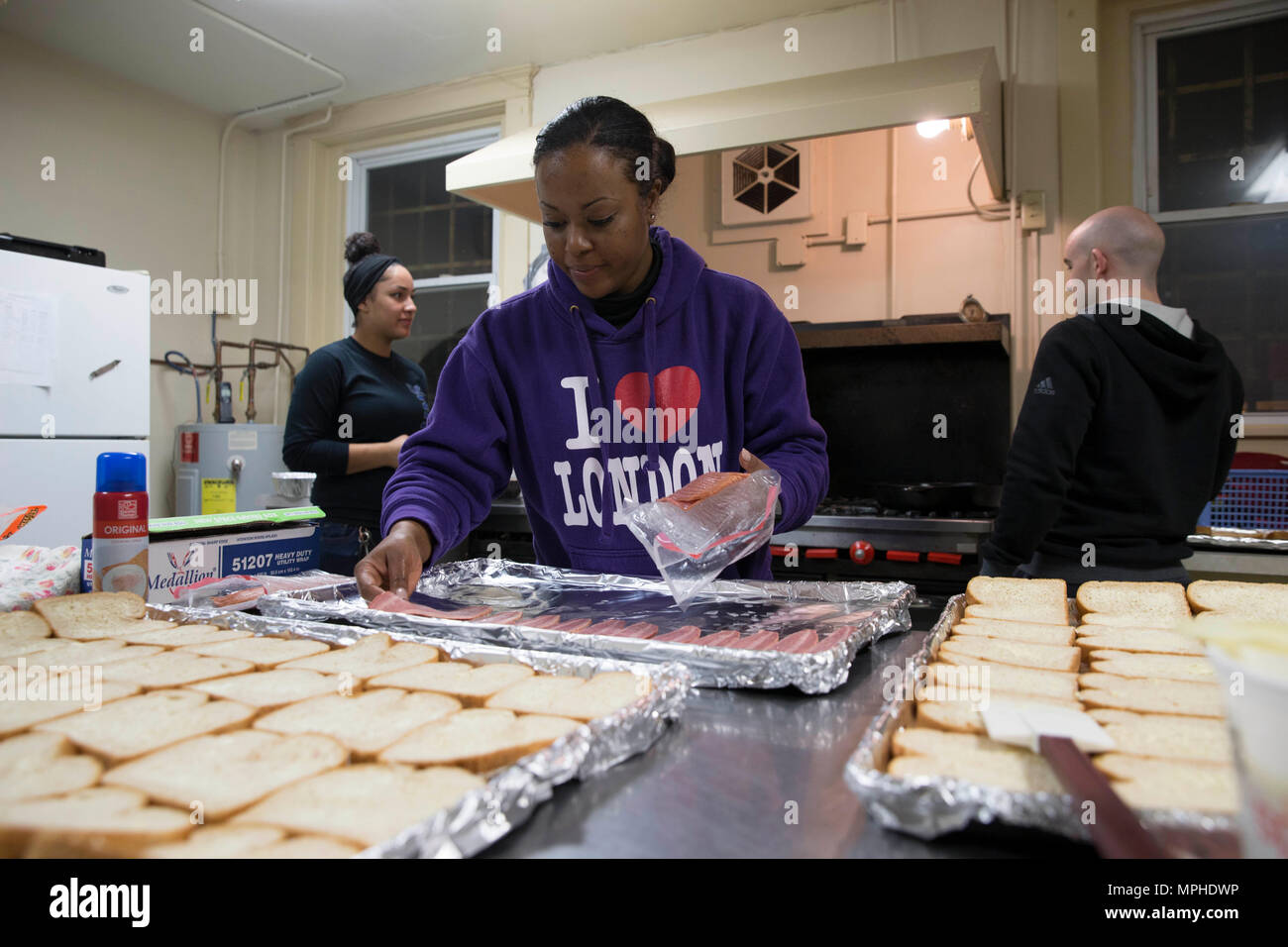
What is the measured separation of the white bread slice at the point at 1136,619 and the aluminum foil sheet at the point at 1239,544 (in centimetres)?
149

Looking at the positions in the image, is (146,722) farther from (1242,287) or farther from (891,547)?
(1242,287)

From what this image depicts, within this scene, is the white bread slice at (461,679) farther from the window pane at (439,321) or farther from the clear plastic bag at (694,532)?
the window pane at (439,321)

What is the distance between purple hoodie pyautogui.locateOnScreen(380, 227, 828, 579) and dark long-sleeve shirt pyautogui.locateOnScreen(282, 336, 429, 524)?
1183 mm

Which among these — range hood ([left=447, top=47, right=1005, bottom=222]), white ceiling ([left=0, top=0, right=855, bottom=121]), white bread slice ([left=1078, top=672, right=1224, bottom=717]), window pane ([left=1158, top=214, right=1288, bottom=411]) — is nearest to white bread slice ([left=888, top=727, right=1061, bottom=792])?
white bread slice ([left=1078, top=672, right=1224, bottom=717])

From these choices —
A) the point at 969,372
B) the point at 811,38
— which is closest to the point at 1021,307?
the point at 969,372

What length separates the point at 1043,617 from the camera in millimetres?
1172

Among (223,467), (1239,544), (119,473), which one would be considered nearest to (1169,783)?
(119,473)

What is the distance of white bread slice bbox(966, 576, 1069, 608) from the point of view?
1267mm

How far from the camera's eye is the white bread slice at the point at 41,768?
1.99 feet

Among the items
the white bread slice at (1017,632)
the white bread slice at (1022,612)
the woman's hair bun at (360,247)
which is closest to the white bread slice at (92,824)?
the white bread slice at (1017,632)

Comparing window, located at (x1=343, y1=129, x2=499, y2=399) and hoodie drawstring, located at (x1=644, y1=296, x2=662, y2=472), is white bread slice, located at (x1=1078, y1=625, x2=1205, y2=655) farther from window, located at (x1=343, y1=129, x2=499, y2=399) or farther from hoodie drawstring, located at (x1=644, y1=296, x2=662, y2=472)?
window, located at (x1=343, y1=129, x2=499, y2=399)

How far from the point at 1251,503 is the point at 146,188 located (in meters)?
5.41

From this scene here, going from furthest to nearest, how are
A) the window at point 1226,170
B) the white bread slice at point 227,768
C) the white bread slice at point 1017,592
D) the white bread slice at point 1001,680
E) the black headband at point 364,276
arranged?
the window at point 1226,170
the black headband at point 364,276
the white bread slice at point 1017,592
the white bread slice at point 1001,680
the white bread slice at point 227,768

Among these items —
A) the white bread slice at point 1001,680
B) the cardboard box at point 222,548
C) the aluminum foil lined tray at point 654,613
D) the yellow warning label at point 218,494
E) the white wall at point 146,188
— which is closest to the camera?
the white bread slice at point 1001,680
